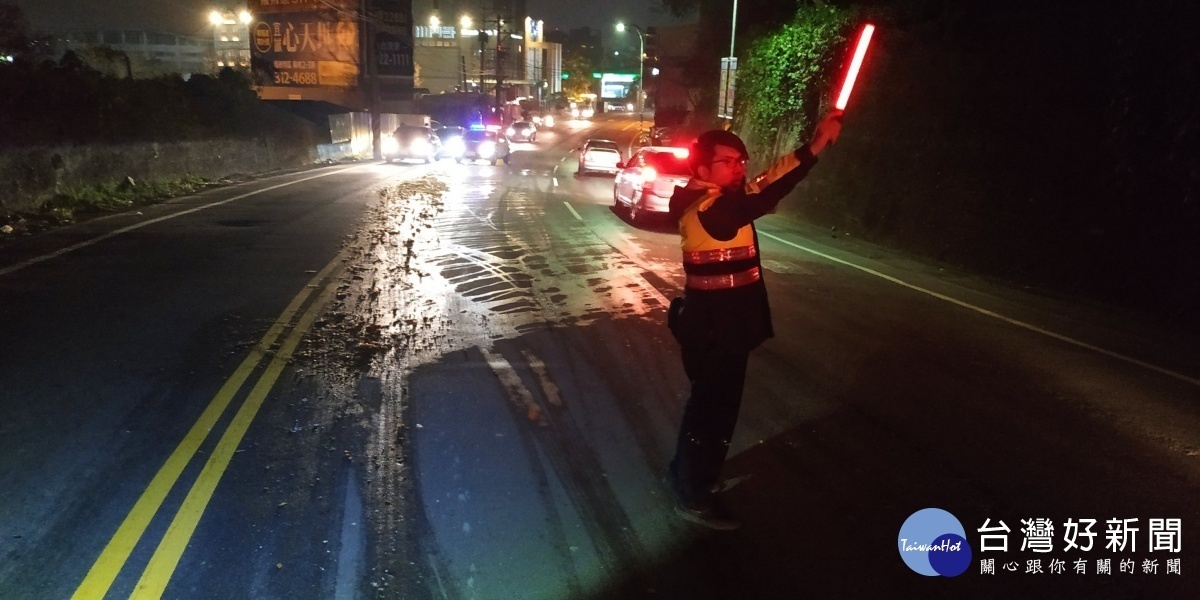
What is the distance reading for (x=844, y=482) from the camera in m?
4.98

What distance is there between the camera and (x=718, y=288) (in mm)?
4293

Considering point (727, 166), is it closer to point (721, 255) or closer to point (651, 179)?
point (721, 255)

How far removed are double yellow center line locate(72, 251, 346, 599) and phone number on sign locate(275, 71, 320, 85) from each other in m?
39.8

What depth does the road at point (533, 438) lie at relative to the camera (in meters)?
4.02

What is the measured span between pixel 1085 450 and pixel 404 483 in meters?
4.09

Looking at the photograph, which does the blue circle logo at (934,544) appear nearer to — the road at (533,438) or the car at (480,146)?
the road at (533,438)

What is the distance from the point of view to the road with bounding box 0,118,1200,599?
4.02m

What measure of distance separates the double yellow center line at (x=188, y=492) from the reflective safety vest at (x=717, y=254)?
2674mm

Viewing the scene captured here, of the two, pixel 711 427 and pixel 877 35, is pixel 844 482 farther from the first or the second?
pixel 877 35

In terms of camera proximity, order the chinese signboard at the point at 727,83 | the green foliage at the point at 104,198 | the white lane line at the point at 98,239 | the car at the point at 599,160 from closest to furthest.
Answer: the white lane line at the point at 98,239 → the green foliage at the point at 104,198 → the chinese signboard at the point at 727,83 → the car at the point at 599,160

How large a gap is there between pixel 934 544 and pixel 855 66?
2304mm

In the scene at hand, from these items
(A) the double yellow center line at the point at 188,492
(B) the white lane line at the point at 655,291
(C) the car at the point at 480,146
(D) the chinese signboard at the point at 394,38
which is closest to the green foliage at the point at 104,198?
(B) the white lane line at the point at 655,291

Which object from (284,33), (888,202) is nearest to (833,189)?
(888,202)

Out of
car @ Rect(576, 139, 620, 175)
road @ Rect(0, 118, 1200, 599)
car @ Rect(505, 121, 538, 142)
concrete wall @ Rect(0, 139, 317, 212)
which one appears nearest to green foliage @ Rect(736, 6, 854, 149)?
car @ Rect(576, 139, 620, 175)
